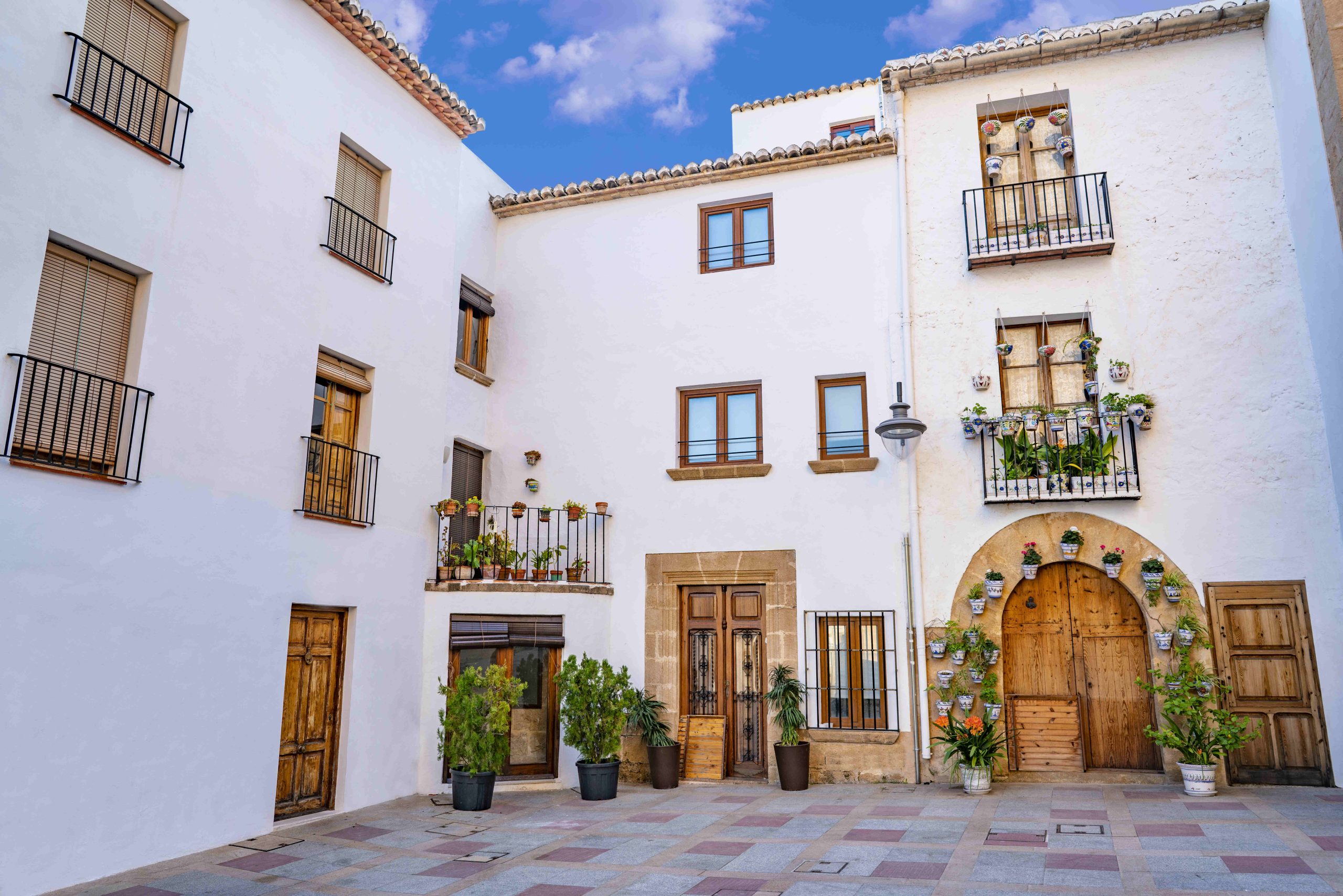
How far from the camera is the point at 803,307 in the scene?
11.0 meters

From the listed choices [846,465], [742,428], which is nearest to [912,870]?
[846,465]

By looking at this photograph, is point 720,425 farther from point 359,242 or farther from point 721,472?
Result: point 359,242

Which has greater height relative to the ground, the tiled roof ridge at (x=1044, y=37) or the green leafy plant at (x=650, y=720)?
the tiled roof ridge at (x=1044, y=37)

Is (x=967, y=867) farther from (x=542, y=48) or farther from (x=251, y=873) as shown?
(x=542, y=48)

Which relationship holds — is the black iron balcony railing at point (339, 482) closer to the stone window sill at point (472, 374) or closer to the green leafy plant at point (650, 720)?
the stone window sill at point (472, 374)

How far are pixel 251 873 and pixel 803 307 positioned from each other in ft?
Answer: 25.6

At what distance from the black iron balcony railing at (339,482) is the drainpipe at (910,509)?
554 centimetres

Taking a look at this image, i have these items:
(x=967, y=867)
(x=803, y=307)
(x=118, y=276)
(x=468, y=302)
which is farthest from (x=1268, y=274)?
(x=118, y=276)

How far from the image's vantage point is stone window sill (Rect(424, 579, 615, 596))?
1001 centimetres

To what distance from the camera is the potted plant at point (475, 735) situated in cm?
868

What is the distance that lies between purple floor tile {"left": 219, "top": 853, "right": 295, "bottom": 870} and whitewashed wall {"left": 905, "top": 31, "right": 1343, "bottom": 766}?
6.42 metres

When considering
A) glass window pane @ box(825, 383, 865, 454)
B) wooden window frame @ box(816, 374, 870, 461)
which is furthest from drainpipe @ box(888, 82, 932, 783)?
glass window pane @ box(825, 383, 865, 454)

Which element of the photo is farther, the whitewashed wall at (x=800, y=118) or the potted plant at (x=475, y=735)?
the whitewashed wall at (x=800, y=118)

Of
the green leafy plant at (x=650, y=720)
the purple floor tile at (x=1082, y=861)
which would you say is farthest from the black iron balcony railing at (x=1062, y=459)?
the green leafy plant at (x=650, y=720)
